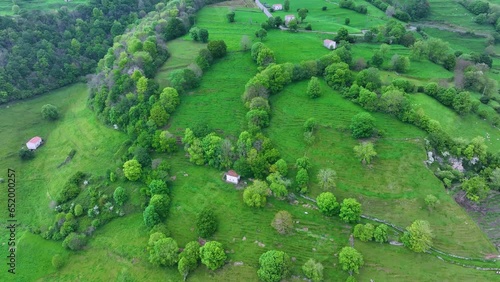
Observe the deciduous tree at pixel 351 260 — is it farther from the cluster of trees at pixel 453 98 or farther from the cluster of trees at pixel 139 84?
the cluster of trees at pixel 453 98

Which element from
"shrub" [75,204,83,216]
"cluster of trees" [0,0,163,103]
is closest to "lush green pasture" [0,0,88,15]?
"cluster of trees" [0,0,163,103]

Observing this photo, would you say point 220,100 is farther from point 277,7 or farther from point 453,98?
point 277,7

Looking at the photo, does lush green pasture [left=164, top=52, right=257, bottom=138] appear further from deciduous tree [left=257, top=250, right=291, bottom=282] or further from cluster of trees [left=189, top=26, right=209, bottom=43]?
deciduous tree [left=257, top=250, right=291, bottom=282]

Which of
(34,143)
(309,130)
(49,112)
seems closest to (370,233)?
(309,130)

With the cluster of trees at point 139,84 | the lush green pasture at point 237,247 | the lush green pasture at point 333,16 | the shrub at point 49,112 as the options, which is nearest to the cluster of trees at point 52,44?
the shrub at point 49,112

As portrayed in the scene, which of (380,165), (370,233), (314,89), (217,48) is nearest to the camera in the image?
(370,233)
